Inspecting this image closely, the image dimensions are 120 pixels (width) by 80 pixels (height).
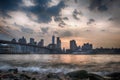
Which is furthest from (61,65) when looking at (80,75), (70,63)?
(80,75)

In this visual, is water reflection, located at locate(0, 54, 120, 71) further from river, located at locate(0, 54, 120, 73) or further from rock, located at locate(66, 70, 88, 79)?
rock, located at locate(66, 70, 88, 79)

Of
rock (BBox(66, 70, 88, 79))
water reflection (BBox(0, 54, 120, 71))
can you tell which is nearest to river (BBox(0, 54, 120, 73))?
water reflection (BBox(0, 54, 120, 71))

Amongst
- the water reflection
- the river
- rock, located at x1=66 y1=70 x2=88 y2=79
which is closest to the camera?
rock, located at x1=66 y1=70 x2=88 y2=79

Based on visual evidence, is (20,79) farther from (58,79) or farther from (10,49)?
(10,49)

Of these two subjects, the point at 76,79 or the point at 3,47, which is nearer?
the point at 76,79

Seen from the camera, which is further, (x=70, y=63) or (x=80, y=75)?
(x=70, y=63)

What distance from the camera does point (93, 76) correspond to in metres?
9.62

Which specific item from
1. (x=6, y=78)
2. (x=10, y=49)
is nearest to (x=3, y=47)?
(x=10, y=49)

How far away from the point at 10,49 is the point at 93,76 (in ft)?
386

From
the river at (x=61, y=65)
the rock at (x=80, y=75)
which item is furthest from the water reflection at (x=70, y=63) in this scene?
the rock at (x=80, y=75)

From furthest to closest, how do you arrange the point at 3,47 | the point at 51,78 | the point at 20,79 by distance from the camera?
the point at 3,47
the point at 51,78
the point at 20,79

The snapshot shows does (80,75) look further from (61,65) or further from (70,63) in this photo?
(70,63)

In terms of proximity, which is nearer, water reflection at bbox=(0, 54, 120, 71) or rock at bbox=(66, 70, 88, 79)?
rock at bbox=(66, 70, 88, 79)

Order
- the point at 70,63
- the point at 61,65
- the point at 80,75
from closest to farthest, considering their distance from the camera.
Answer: the point at 80,75
the point at 61,65
the point at 70,63
